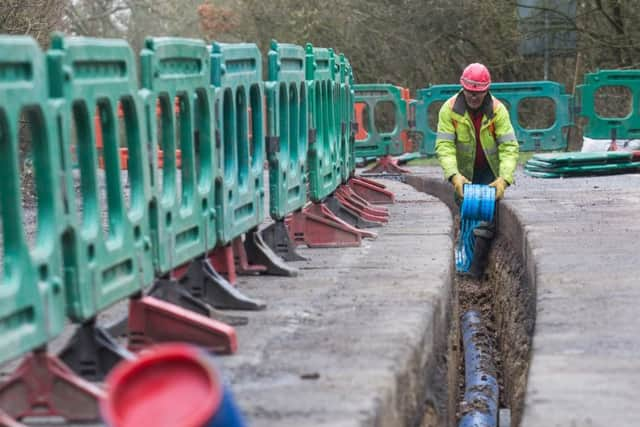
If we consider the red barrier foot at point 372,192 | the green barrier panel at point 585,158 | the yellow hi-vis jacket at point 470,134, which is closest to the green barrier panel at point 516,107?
the green barrier panel at point 585,158

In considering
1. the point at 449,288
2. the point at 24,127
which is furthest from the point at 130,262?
the point at 24,127

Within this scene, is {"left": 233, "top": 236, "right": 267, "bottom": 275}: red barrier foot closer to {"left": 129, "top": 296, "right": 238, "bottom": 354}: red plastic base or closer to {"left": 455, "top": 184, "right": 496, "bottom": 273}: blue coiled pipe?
{"left": 129, "top": 296, "right": 238, "bottom": 354}: red plastic base

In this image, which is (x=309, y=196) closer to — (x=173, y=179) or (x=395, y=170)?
(x=173, y=179)

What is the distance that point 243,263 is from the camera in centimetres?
867

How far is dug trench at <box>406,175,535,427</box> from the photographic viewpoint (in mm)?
7918

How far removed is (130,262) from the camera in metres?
5.96

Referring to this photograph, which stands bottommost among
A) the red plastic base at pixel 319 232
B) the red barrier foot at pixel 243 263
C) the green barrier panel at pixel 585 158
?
the green barrier panel at pixel 585 158

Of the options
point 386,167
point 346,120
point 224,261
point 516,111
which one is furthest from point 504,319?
point 516,111

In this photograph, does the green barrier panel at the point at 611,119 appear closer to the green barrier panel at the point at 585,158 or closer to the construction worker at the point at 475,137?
the green barrier panel at the point at 585,158

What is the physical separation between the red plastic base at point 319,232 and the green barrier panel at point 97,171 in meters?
4.19

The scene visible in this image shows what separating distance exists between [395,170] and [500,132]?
7.69 m

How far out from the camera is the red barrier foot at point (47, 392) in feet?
16.5

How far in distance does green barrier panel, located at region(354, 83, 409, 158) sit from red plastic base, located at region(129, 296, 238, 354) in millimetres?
14038

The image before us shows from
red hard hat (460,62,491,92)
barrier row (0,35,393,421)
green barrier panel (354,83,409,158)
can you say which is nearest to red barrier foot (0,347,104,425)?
barrier row (0,35,393,421)
